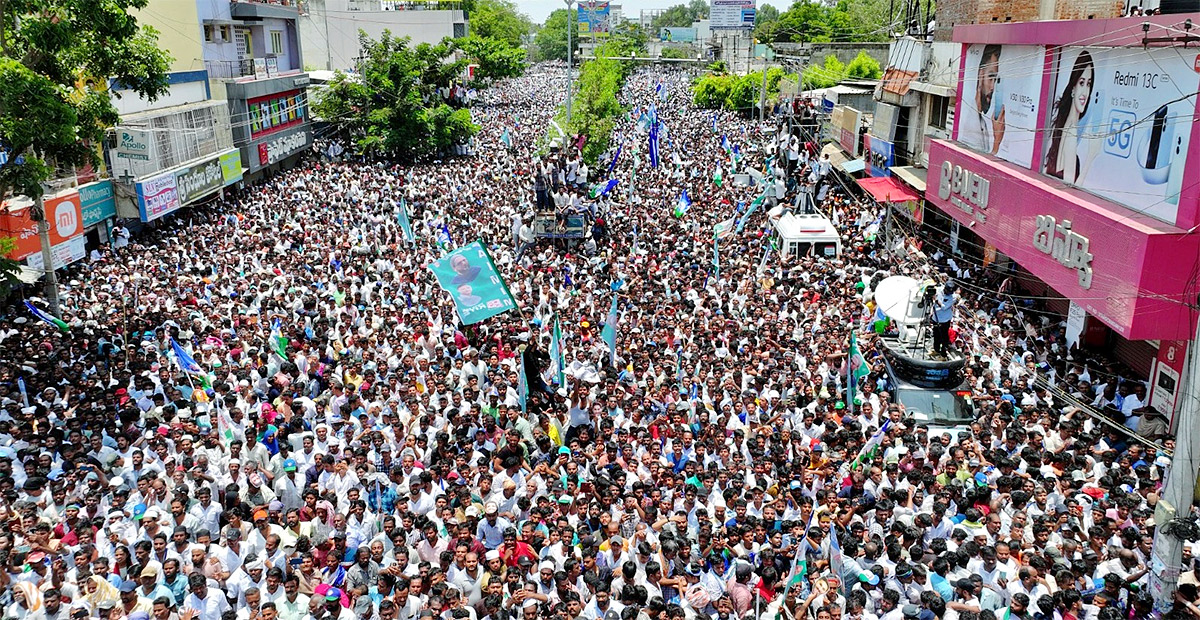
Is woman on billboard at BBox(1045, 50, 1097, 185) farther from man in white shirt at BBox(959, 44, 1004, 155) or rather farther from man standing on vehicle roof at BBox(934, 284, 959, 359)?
man standing on vehicle roof at BBox(934, 284, 959, 359)

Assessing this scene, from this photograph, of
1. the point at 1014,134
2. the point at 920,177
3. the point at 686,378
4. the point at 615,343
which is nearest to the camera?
the point at 686,378

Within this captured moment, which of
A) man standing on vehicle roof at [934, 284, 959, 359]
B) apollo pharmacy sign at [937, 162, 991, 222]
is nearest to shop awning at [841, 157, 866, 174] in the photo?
apollo pharmacy sign at [937, 162, 991, 222]

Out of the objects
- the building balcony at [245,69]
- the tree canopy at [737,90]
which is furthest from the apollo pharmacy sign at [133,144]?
the tree canopy at [737,90]

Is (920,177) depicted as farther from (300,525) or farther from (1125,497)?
(300,525)

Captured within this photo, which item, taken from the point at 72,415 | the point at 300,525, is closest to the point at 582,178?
the point at 72,415

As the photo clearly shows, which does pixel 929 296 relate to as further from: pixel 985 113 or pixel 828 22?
pixel 828 22

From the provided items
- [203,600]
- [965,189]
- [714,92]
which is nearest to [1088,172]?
[965,189]

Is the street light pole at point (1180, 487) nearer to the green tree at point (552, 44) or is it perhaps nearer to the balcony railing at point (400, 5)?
the balcony railing at point (400, 5)
